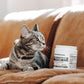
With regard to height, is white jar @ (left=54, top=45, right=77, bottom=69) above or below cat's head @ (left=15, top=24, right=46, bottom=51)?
below

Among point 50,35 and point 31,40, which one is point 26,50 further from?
point 50,35

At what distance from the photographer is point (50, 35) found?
1.77m

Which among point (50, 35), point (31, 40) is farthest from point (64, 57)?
point (50, 35)

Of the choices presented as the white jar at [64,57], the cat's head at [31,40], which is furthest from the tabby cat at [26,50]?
the white jar at [64,57]

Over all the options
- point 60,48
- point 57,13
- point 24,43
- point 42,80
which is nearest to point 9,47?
point 57,13

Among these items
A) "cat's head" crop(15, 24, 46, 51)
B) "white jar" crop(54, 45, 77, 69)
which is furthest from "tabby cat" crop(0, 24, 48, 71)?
"white jar" crop(54, 45, 77, 69)

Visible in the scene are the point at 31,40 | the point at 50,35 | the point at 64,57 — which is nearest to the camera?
the point at 64,57

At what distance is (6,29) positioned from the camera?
7.10 ft

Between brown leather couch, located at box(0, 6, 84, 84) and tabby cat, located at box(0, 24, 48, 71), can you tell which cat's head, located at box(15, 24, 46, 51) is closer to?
tabby cat, located at box(0, 24, 48, 71)

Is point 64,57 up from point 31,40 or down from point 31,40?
down

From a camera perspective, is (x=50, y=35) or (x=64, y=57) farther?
(x=50, y=35)

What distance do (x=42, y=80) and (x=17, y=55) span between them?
1.46ft

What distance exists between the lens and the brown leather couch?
106cm

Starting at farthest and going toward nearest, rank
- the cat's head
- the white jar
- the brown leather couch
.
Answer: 1. the cat's head
2. the white jar
3. the brown leather couch
